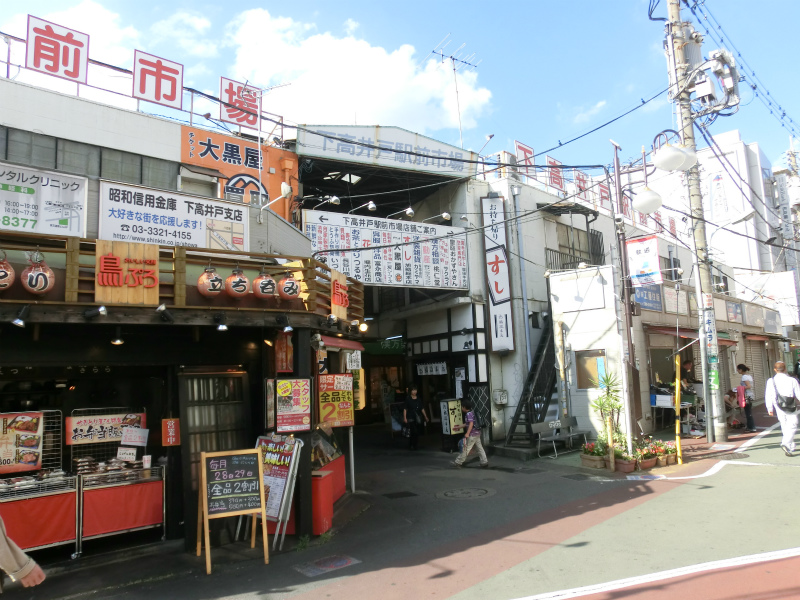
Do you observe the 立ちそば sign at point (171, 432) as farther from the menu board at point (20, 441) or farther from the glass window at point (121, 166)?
the glass window at point (121, 166)

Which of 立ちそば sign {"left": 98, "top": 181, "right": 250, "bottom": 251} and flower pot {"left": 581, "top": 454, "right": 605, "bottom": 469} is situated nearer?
立ちそば sign {"left": 98, "top": 181, "right": 250, "bottom": 251}

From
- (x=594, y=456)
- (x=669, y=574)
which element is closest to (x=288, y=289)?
(x=669, y=574)

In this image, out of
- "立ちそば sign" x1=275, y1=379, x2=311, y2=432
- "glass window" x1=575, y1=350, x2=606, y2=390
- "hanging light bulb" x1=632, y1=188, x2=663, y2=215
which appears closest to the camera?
"立ちそば sign" x1=275, y1=379, x2=311, y2=432

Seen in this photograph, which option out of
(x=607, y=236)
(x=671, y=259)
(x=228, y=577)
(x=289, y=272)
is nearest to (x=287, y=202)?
(x=289, y=272)

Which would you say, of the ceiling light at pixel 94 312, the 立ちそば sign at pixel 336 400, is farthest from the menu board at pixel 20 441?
the 立ちそば sign at pixel 336 400

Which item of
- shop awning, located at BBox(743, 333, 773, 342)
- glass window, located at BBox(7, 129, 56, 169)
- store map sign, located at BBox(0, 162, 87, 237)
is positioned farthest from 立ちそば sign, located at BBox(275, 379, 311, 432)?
shop awning, located at BBox(743, 333, 773, 342)

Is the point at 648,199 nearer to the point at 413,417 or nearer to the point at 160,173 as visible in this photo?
the point at 413,417

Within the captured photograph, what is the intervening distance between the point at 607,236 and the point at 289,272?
17.3m

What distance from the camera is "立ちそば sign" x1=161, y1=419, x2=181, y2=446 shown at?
7641 millimetres

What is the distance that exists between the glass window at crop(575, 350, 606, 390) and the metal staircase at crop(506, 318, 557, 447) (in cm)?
81

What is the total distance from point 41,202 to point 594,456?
12.1 meters

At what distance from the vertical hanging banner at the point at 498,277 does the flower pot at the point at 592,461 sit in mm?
4749

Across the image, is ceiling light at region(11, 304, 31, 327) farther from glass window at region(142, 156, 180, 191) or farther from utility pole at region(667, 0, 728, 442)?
utility pole at region(667, 0, 728, 442)

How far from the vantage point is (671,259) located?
76.6ft
